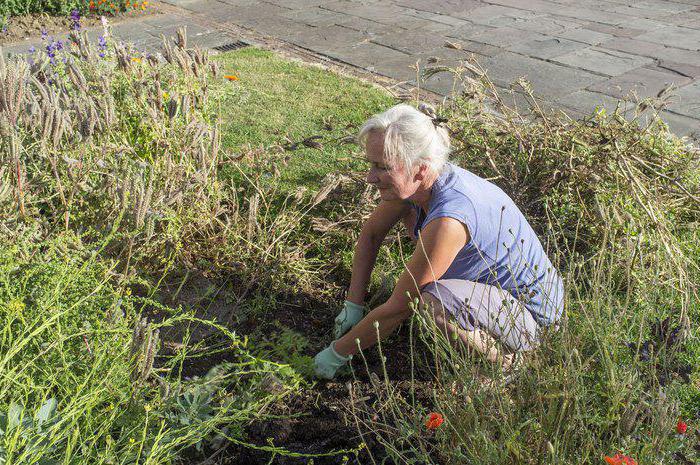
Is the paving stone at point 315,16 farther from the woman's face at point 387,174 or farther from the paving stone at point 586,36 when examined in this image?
the woman's face at point 387,174

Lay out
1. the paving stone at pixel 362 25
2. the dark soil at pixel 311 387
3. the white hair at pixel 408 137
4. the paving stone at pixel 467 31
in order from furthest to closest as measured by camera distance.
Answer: the paving stone at pixel 362 25 → the paving stone at pixel 467 31 → the white hair at pixel 408 137 → the dark soil at pixel 311 387

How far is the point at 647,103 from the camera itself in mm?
3438

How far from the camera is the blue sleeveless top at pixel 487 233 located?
2795mm

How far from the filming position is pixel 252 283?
3500mm

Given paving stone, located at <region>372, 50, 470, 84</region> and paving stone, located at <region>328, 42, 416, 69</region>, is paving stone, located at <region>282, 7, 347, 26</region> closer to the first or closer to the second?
paving stone, located at <region>328, 42, 416, 69</region>

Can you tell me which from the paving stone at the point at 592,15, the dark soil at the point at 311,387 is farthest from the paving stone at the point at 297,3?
the dark soil at the point at 311,387

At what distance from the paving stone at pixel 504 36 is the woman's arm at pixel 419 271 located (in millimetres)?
4990

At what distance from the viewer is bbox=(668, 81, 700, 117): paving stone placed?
5.57m

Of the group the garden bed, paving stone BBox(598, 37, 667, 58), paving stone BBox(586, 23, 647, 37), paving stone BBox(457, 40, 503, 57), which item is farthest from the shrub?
paving stone BBox(598, 37, 667, 58)

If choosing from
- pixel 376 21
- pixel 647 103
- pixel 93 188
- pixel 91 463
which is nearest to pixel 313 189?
pixel 93 188

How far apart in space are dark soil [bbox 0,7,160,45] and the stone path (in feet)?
1.11

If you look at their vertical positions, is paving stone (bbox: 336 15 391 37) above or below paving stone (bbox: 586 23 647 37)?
below

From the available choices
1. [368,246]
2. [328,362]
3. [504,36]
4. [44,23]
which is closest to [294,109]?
[368,246]

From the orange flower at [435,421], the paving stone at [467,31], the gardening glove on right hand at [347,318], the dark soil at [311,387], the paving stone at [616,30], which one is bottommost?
the dark soil at [311,387]
